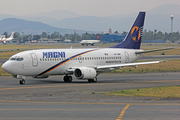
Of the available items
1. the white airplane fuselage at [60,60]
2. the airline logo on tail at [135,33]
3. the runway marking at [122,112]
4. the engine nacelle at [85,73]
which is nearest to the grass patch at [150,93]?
the runway marking at [122,112]

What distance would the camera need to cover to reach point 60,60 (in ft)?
125

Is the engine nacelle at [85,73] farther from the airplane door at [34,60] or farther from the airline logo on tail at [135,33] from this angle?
the airline logo on tail at [135,33]

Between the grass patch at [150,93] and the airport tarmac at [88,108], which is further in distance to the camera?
the grass patch at [150,93]

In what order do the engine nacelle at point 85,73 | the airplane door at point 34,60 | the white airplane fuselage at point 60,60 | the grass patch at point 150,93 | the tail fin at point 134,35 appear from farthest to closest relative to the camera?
the tail fin at point 134,35, the engine nacelle at point 85,73, the airplane door at point 34,60, the white airplane fuselage at point 60,60, the grass patch at point 150,93

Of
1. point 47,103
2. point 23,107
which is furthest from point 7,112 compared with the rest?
point 47,103

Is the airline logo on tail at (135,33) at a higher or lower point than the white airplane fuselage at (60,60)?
higher

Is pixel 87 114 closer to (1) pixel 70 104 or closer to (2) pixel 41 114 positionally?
(2) pixel 41 114

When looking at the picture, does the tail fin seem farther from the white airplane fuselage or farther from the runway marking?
the runway marking

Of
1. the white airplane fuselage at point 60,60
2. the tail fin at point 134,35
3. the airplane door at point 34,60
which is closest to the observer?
the white airplane fuselage at point 60,60

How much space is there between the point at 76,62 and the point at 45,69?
4.28m

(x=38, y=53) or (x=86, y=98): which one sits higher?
(x=38, y=53)

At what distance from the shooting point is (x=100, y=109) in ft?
61.5

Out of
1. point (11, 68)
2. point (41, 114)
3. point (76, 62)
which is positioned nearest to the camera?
point (41, 114)

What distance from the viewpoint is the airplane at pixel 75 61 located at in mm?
35562
